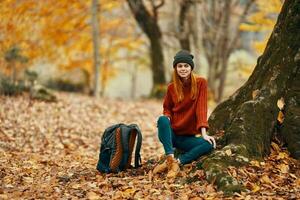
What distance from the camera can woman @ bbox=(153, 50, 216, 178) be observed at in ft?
19.2

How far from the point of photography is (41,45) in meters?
18.1

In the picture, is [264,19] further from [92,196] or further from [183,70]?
[92,196]

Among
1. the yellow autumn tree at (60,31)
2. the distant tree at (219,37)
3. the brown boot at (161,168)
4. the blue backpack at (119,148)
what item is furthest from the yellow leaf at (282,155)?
the distant tree at (219,37)

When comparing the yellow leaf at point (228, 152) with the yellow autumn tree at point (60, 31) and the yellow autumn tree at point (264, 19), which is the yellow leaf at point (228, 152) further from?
the yellow autumn tree at point (264, 19)

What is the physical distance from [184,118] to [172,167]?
64 centimetres

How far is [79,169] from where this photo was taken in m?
6.90

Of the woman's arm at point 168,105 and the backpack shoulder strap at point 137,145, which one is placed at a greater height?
the woman's arm at point 168,105

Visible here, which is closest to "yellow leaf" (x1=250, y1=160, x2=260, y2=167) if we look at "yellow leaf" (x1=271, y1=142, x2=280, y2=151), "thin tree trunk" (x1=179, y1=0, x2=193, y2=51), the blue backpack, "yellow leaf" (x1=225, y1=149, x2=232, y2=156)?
"yellow leaf" (x1=225, y1=149, x2=232, y2=156)

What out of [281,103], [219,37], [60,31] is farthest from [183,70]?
[219,37]

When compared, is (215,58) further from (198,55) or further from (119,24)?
(119,24)

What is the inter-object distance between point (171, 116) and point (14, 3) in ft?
24.9

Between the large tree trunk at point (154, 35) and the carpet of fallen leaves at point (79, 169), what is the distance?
5.97 meters

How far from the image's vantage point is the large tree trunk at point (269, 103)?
565 centimetres

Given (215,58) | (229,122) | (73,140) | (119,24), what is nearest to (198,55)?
(215,58)
